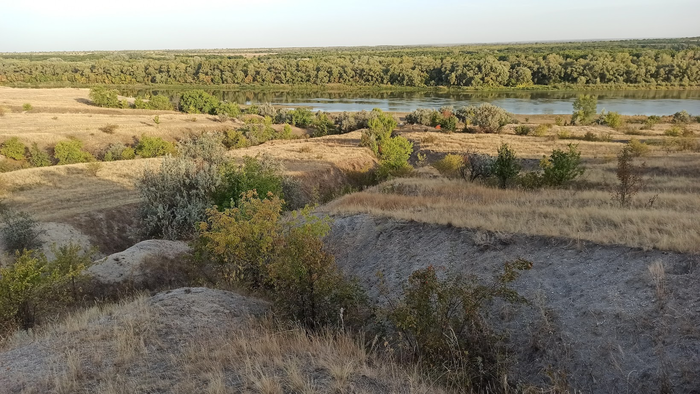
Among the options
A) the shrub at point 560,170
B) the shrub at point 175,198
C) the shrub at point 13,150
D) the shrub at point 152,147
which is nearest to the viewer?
the shrub at point 175,198

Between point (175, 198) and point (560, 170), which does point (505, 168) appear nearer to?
point (560, 170)

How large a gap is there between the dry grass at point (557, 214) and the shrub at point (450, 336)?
12.8 feet

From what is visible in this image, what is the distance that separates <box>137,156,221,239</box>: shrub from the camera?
57.4 feet

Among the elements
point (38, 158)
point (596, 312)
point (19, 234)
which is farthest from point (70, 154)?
point (596, 312)

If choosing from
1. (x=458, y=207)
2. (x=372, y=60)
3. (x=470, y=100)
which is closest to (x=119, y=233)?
(x=458, y=207)

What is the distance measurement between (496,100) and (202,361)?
3550 inches

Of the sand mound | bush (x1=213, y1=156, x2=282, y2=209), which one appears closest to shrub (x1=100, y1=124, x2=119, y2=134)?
bush (x1=213, y1=156, x2=282, y2=209)

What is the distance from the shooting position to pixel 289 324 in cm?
690

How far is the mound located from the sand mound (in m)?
6.56

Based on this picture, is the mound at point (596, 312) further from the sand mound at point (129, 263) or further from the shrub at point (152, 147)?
the shrub at point (152, 147)

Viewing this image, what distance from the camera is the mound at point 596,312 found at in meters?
5.75

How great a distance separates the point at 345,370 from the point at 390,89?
4455 inches

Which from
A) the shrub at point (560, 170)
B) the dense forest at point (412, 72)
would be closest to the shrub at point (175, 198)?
the shrub at point (560, 170)

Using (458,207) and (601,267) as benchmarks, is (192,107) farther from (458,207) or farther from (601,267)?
(601,267)
